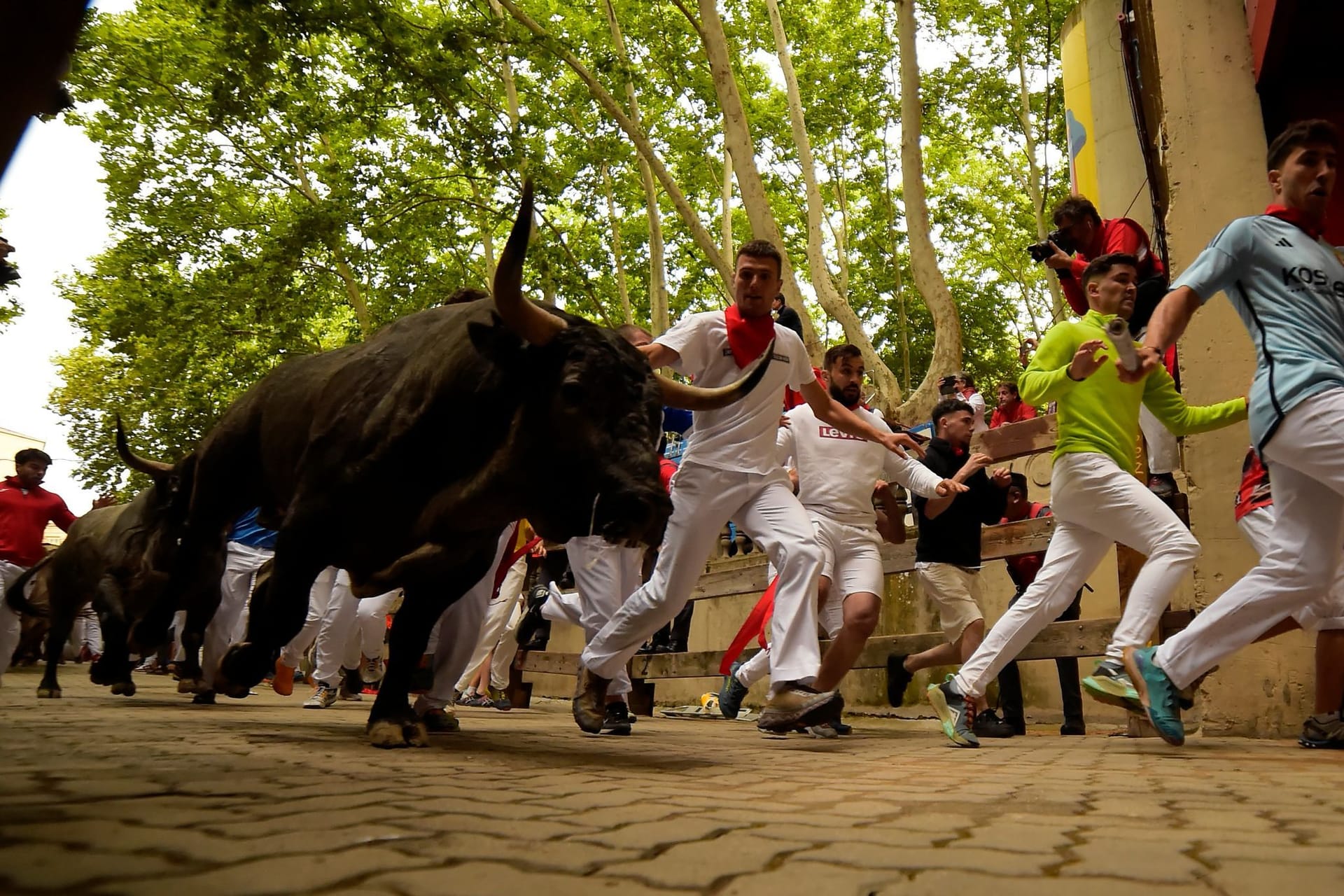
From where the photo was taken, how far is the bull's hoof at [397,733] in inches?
177

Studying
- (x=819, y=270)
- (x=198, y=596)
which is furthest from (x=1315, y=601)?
(x=819, y=270)

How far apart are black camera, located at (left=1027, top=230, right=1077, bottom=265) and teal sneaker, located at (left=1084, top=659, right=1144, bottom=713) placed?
310 centimetres

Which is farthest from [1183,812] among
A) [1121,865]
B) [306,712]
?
[306,712]

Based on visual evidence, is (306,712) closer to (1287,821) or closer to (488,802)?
(488,802)

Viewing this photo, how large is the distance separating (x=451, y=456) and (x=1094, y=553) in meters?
3.56

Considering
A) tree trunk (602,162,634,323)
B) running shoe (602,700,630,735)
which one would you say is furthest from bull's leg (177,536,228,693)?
tree trunk (602,162,634,323)

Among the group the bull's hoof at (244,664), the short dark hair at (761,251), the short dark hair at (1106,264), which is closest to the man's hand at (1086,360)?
the short dark hair at (1106,264)

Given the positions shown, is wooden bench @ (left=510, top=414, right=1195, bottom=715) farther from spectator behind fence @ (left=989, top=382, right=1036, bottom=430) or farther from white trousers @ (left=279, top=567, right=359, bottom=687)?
white trousers @ (left=279, top=567, right=359, bottom=687)

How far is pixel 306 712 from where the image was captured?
7930 millimetres

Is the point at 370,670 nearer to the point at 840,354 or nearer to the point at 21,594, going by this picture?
the point at 21,594

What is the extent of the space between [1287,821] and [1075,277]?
5.31m

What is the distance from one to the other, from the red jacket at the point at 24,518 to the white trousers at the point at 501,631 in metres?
4.42

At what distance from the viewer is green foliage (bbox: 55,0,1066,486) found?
671 inches

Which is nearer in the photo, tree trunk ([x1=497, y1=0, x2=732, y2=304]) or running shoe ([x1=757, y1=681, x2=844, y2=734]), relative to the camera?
running shoe ([x1=757, y1=681, x2=844, y2=734])
